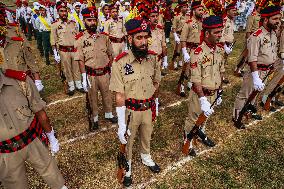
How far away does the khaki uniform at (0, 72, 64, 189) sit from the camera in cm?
356

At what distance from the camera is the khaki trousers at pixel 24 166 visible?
12.3 ft

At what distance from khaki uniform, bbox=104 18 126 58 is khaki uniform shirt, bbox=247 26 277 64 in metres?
5.77

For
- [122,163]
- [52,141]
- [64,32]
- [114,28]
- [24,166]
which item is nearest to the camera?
[24,166]

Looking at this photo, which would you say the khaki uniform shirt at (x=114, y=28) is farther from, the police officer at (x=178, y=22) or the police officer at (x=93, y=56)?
the police officer at (x=93, y=56)

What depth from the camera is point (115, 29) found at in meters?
10.6

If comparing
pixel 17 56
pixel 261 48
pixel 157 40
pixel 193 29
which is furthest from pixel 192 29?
pixel 17 56

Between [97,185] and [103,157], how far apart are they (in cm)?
91

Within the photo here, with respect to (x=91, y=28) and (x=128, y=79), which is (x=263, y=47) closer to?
(x=128, y=79)

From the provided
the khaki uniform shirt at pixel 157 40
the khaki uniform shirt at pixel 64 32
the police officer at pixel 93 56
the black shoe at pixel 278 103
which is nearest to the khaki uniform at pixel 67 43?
the khaki uniform shirt at pixel 64 32

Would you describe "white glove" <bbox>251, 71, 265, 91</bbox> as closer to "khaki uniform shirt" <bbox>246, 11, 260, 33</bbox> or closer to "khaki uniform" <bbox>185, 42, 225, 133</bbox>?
"khaki uniform" <bbox>185, 42, 225, 133</bbox>

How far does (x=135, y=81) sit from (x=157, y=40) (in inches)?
135

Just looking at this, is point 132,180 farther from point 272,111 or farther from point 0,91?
point 272,111

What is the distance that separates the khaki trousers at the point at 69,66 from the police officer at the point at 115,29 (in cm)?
189

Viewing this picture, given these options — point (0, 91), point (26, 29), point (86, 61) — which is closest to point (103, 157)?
point (86, 61)
